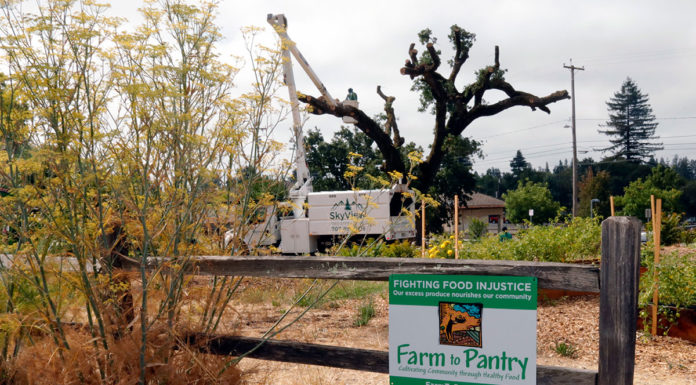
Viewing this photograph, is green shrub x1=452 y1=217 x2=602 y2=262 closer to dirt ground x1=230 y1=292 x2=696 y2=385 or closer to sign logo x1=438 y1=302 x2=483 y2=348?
dirt ground x1=230 y1=292 x2=696 y2=385

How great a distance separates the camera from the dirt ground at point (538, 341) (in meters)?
4.88

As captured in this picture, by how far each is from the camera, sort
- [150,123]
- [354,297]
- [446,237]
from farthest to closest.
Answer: [446,237] → [354,297] → [150,123]

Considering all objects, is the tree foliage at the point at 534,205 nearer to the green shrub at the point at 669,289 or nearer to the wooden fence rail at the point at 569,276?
the green shrub at the point at 669,289

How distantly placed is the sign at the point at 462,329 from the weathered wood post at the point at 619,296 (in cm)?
31

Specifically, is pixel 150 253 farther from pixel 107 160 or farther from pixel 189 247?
pixel 107 160

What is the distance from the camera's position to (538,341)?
602 cm

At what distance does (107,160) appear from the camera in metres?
3.38

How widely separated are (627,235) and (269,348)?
209 cm

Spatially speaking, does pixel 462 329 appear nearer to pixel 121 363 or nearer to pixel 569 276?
pixel 569 276

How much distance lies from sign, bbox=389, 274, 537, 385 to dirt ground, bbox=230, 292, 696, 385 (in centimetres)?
131

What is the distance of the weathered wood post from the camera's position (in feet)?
8.57

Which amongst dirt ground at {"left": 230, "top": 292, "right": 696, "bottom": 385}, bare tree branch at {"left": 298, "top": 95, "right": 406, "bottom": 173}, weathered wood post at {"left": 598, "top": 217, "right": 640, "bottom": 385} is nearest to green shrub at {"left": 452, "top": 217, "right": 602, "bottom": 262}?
dirt ground at {"left": 230, "top": 292, "right": 696, "bottom": 385}

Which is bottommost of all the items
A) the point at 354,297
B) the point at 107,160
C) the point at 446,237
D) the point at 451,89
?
the point at 354,297

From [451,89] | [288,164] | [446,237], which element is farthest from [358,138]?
[288,164]
